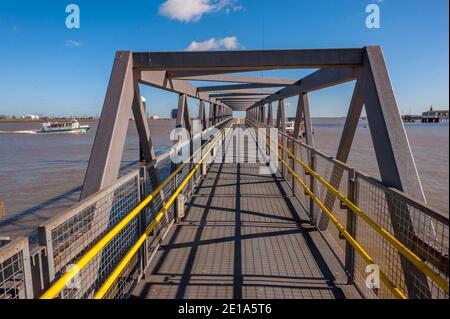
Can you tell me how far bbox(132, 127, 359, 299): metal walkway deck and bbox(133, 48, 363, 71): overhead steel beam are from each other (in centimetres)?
221

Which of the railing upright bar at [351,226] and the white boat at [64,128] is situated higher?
the white boat at [64,128]

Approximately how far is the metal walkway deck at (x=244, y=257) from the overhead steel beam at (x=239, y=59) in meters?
2.21

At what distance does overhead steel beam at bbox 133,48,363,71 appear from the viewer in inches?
152

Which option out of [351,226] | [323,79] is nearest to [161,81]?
[323,79]

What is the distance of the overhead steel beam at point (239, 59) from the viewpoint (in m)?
3.86

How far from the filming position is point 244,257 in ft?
12.4

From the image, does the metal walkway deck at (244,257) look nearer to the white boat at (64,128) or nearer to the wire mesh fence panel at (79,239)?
the wire mesh fence panel at (79,239)

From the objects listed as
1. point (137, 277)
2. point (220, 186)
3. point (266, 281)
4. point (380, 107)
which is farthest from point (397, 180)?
point (220, 186)

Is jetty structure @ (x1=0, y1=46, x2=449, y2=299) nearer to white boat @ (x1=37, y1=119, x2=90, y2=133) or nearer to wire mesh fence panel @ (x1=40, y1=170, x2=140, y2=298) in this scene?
wire mesh fence panel @ (x1=40, y1=170, x2=140, y2=298)

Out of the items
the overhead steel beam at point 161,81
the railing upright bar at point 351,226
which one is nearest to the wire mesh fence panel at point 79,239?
the overhead steel beam at point 161,81

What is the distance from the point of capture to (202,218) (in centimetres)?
521

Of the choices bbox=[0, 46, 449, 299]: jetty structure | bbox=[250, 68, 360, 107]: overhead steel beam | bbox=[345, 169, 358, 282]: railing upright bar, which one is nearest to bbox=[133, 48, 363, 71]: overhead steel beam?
bbox=[0, 46, 449, 299]: jetty structure
